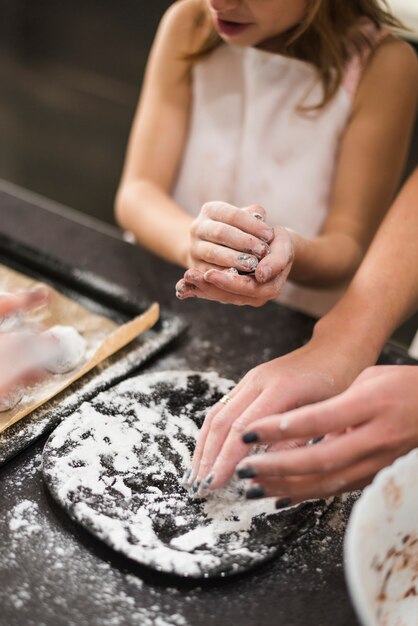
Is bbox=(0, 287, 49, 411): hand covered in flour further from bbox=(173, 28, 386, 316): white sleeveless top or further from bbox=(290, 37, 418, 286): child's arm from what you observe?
bbox=(173, 28, 386, 316): white sleeveless top

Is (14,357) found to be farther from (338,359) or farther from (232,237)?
(338,359)

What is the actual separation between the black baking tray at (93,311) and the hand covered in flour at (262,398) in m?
0.21

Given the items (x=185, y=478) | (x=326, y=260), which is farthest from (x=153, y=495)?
(x=326, y=260)

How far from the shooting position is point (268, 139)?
1.43 metres

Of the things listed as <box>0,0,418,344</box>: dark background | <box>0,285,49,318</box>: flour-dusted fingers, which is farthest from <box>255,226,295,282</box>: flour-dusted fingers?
<box>0,0,418,344</box>: dark background

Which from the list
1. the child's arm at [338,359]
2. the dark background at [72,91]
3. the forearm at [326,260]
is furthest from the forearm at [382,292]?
the dark background at [72,91]

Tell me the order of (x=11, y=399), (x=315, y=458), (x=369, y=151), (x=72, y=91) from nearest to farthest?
(x=315, y=458), (x=11, y=399), (x=369, y=151), (x=72, y=91)

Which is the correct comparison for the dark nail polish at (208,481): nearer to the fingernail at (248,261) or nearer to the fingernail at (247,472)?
the fingernail at (247,472)

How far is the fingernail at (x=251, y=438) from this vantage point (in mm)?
653

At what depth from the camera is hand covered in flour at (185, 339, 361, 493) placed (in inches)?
27.9

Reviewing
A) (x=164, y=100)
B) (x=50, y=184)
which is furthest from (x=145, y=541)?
(x=50, y=184)

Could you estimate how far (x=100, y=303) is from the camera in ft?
3.65

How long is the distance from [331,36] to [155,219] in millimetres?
499

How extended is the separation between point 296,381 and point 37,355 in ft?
1.20
